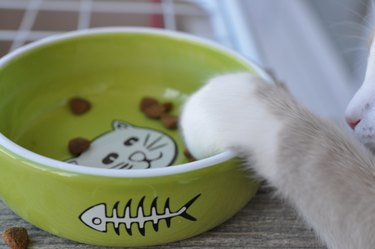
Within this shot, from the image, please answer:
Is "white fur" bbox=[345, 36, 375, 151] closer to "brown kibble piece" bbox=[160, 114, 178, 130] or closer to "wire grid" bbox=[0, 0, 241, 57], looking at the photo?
"brown kibble piece" bbox=[160, 114, 178, 130]

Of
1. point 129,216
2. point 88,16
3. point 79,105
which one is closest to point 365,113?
point 129,216

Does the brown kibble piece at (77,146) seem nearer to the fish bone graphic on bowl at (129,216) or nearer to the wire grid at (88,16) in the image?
the fish bone graphic on bowl at (129,216)

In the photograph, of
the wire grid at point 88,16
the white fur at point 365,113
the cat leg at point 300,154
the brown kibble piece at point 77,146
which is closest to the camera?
the cat leg at point 300,154

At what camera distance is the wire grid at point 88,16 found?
1000mm

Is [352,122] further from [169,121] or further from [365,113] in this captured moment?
[169,121]

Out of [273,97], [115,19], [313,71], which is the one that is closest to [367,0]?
[273,97]

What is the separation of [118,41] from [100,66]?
0.14 ft

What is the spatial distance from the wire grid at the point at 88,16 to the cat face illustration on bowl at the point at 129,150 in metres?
0.36

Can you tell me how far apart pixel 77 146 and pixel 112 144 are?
42 millimetres

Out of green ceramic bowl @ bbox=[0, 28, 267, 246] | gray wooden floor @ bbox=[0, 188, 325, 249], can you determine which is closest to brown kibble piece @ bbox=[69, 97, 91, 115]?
green ceramic bowl @ bbox=[0, 28, 267, 246]

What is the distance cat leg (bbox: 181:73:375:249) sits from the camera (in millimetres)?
364

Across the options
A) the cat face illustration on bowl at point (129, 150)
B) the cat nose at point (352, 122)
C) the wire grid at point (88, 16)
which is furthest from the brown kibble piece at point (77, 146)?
the wire grid at point (88, 16)

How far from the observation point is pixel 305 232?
1.59 ft

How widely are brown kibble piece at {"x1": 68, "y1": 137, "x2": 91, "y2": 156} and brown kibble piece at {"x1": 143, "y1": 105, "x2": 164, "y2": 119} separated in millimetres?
97
